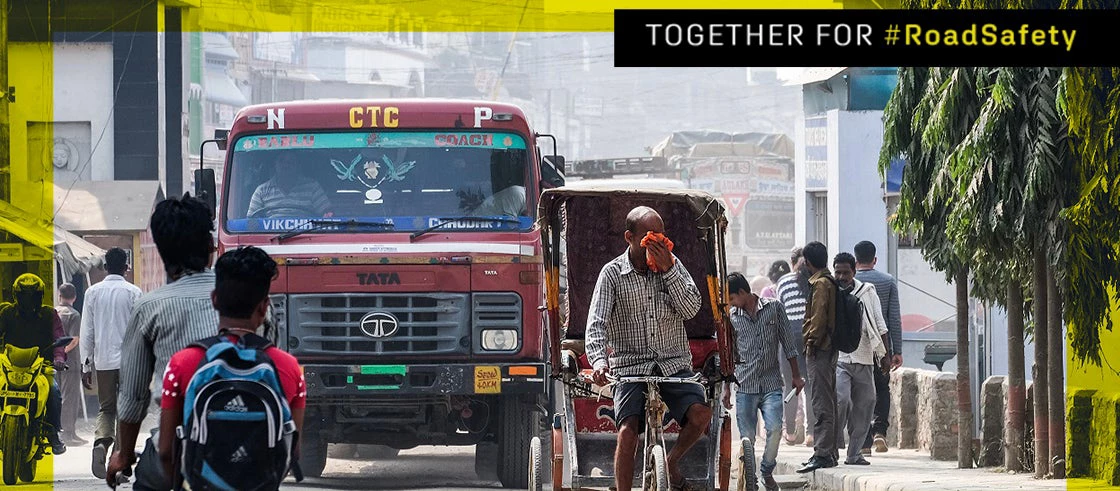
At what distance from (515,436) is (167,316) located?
666 cm

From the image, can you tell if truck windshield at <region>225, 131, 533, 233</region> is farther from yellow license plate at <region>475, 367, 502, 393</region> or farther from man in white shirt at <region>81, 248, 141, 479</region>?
man in white shirt at <region>81, 248, 141, 479</region>

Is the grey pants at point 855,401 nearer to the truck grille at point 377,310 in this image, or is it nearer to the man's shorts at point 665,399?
the truck grille at point 377,310

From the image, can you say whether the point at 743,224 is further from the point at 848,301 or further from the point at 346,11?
the point at 848,301

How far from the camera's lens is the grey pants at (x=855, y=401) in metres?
13.3

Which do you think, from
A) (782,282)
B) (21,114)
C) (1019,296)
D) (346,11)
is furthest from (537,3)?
(1019,296)

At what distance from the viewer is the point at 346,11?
66.7m

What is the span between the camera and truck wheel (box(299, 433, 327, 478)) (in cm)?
1211

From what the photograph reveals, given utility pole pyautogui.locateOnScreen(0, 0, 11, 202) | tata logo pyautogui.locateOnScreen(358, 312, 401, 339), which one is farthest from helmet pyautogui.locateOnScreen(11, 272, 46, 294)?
utility pole pyautogui.locateOnScreen(0, 0, 11, 202)

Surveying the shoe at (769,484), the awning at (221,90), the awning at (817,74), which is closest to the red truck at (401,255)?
the shoe at (769,484)

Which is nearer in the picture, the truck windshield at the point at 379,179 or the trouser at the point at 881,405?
the truck windshield at the point at 379,179

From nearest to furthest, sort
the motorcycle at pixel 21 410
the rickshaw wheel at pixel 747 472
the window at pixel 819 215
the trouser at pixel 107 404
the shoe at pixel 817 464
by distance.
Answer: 1. the rickshaw wheel at pixel 747 472
2. the trouser at pixel 107 404
3. the motorcycle at pixel 21 410
4. the shoe at pixel 817 464
5. the window at pixel 819 215

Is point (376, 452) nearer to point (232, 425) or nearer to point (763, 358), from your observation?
point (763, 358)

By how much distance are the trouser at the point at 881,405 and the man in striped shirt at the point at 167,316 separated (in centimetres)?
992

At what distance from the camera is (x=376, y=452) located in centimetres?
1561
